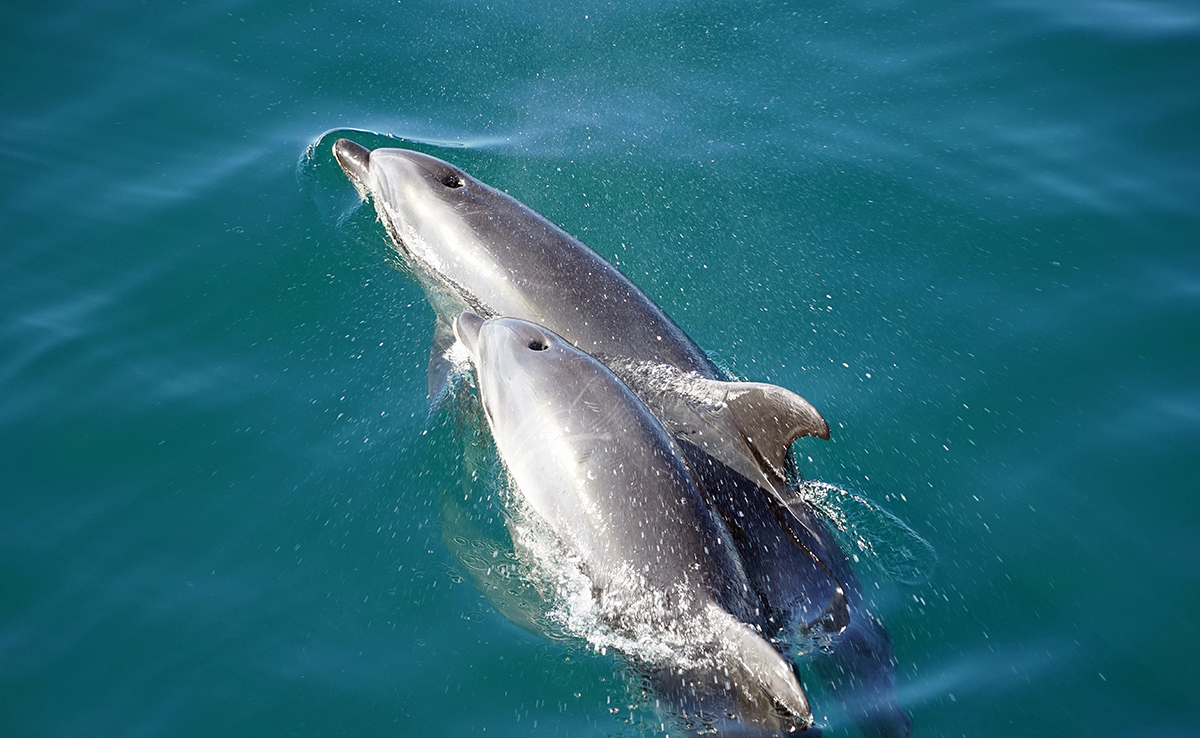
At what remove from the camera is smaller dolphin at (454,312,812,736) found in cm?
372

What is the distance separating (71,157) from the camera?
7297 mm

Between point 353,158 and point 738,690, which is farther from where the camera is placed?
point 353,158

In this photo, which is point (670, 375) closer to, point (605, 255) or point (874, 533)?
point (874, 533)

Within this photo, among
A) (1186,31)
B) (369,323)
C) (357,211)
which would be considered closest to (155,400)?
(369,323)

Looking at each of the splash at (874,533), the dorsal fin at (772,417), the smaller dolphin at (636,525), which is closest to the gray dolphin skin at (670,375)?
the dorsal fin at (772,417)

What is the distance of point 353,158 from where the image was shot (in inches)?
275

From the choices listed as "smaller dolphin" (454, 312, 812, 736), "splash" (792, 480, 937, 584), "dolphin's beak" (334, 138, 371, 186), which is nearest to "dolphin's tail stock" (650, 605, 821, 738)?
"smaller dolphin" (454, 312, 812, 736)

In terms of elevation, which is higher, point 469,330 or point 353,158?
point 353,158

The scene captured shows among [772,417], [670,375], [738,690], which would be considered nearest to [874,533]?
[772,417]

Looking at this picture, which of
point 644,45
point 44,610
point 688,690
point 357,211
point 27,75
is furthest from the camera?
point 644,45

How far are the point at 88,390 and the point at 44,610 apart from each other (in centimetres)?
158

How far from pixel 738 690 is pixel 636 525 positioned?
0.83 metres

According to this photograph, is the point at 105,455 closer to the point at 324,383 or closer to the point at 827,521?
the point at 324,383

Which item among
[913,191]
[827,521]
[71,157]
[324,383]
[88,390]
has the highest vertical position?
[71,157]
